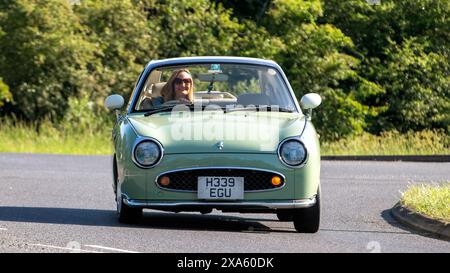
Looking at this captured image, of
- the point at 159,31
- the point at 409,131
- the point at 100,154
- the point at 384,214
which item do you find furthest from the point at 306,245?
the point at 159,31

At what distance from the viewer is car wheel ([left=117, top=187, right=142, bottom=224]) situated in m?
12.0

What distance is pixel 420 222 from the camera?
506 inches

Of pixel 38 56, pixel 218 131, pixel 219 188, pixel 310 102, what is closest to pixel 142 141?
pixel 218 131

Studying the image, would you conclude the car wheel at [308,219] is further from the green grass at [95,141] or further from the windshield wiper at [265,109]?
the green grass at [95,141]

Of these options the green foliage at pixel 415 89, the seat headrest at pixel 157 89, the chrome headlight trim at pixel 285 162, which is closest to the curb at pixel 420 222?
the chrome headlight trim at pixel 285 162

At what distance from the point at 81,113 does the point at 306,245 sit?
70.6ft

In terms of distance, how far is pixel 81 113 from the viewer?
32.0 meters

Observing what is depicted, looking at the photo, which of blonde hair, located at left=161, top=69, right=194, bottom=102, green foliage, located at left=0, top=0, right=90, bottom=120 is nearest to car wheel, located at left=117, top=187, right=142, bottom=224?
blonde hair, located at left=161, top=69, right=194, bottom=102

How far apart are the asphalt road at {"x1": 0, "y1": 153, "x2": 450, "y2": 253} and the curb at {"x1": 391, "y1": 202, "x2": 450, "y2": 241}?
0.11 meters

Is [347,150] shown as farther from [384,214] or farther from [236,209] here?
[236,209]

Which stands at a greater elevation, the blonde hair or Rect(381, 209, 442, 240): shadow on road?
the blonde hair

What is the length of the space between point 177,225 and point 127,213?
1.83ft

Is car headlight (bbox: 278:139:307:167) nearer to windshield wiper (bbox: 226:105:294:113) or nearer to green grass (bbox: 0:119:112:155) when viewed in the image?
windshield wiper (bbox: 226:105:294:113)

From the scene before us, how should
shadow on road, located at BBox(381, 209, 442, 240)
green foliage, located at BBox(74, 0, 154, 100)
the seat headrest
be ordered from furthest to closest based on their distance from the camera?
green foliage, located at BBox(74, 0, 154, 100) → the seat headrest → shadow on road, located at BBox(381, 209, 442, 240)
